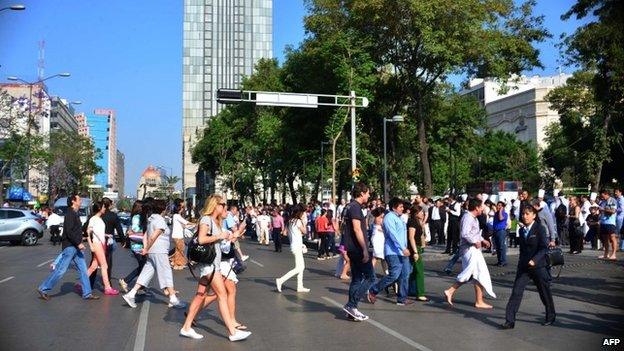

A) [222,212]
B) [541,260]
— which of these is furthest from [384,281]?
[222,212]

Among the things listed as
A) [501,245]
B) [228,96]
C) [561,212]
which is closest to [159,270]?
[501,245]

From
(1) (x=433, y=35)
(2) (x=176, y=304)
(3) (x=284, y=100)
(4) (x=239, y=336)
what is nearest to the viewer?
(4) (x=239, y=336)

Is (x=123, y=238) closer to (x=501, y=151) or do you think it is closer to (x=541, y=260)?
(x=541, y=260)

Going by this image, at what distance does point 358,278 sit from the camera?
9703 millimetres

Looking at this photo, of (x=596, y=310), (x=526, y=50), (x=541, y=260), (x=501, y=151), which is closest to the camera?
(x=541, y=260)

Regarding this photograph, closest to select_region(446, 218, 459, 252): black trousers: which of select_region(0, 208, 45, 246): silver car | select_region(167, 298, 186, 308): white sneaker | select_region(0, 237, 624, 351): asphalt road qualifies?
select_region(0, 237, 624, 351): asphalt road

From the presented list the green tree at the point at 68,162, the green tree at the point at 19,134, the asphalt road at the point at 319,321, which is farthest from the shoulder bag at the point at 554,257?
the green tree at the point at 68,162

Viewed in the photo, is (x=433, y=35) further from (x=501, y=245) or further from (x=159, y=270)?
(x=159, y=270)

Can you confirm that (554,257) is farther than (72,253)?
No

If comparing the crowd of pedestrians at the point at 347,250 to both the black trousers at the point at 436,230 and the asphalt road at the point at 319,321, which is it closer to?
the asphalt road at the point at 319,321

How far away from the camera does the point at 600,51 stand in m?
26.8

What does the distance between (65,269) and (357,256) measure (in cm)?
539

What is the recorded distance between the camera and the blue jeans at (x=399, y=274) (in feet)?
36.1

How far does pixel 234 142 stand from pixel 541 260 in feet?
193
